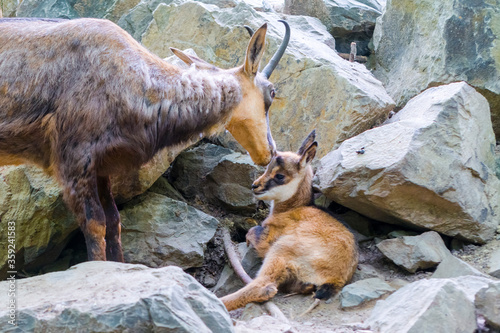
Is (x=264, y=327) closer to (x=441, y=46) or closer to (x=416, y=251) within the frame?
(x=416, y=251)

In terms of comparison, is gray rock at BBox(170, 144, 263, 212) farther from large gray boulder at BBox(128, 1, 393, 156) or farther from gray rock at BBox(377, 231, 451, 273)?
gray rock at BBox(377, 231, 451, 273)

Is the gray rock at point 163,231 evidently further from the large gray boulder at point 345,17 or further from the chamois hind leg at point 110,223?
the large gray boulder at point 345,17

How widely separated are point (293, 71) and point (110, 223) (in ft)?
10.1

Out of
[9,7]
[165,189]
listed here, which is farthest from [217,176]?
[9,7]

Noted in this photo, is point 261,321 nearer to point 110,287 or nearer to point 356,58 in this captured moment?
point 110,287

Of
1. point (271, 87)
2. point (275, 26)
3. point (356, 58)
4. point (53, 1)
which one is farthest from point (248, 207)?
point (53, 1)

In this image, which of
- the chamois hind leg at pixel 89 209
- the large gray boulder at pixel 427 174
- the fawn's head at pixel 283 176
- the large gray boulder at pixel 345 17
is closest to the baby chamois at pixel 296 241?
the fawn's head at pixel 283 176

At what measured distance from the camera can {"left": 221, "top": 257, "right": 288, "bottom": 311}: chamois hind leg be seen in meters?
4.99

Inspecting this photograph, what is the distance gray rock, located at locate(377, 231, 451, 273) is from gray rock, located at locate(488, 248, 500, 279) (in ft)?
1.20

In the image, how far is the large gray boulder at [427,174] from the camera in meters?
5.29

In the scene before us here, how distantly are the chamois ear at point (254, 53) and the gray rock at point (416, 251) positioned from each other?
207cm

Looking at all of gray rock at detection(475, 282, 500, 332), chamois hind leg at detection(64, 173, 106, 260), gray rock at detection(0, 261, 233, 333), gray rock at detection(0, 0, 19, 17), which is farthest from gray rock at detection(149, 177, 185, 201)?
gray rock at detection(0, 0, 19, 17)

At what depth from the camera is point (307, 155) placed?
598cm

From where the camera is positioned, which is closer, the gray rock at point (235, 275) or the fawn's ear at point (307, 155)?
the gray rock at point (235, 275)
